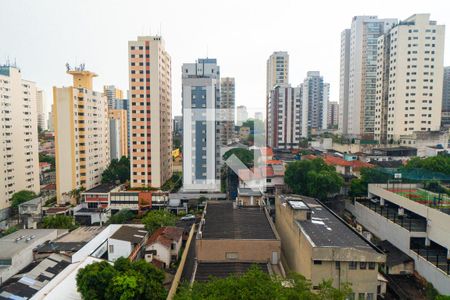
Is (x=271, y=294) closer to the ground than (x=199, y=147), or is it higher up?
closer to the ground

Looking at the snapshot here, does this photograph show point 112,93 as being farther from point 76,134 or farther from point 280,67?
point 76,134

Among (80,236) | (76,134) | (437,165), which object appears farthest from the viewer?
(76,134)

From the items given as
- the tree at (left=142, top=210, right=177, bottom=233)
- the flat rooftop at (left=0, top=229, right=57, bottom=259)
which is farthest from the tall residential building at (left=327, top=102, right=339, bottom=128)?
the flat rooftop at (left=0, top=229, right=57, bottom=259)

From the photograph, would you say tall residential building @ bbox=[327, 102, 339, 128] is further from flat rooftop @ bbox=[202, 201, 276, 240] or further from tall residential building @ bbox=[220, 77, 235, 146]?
flat rooftop @ bbox=[202, 201, 276, 240]

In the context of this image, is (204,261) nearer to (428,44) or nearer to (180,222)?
(180,222)

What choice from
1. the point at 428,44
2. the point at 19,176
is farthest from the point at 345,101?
the point at 19,176

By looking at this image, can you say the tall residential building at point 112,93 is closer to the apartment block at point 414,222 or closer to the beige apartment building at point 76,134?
the beige apartment building at point 76,134

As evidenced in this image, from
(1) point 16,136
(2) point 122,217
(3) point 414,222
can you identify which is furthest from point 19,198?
(3) point 414,222
